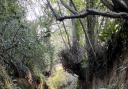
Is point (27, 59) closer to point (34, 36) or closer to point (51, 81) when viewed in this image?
point (34, 36)

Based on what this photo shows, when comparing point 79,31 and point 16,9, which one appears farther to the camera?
point 79,31

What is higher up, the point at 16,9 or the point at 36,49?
the point at 16,9

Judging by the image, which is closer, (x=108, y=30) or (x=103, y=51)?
(x=103, y=51)

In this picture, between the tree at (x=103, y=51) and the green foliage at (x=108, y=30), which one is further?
the green foliage at (x=108, y=30)

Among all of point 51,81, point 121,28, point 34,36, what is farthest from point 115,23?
point 51,81

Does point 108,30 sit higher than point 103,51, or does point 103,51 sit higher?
point 108,30

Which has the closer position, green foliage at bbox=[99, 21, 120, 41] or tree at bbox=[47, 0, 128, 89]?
tree at bbox=[47, 0, 128, 89]

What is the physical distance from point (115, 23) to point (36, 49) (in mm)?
4072

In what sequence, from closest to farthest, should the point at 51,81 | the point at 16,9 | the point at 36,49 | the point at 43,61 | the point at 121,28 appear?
the point at 121,28 < the point at 16,9 < the point at 36,49 < the point at 43,61 < the point at 51,81

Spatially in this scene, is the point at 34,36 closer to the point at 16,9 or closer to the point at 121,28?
the point at 16,9

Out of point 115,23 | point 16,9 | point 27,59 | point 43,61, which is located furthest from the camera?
point 43,61

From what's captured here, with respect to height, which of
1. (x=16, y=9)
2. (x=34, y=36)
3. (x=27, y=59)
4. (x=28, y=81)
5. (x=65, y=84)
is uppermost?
(x=16, y=9)

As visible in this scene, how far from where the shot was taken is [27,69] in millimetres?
13312

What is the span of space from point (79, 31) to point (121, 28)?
4.21 m
